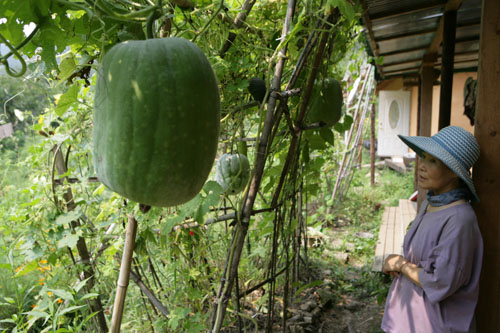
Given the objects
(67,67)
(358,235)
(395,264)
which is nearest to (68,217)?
(67,67)

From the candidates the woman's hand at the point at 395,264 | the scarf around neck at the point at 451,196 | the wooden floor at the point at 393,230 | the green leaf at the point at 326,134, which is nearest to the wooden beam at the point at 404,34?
the wooden floor at the point at 393,230

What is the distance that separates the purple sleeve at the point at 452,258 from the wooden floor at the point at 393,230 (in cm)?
194

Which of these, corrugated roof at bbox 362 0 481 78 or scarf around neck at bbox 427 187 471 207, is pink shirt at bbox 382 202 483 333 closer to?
scarf around neck at bbox 427 187 471 207

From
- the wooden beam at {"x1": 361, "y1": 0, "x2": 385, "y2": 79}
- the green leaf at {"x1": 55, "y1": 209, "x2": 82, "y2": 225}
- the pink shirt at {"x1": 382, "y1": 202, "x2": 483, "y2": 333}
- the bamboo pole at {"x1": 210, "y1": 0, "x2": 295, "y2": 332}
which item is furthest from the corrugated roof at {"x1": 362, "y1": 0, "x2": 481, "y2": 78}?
the green leaf at {"x1": 55, "y1": 209, "x2": 82, "y2": 225}

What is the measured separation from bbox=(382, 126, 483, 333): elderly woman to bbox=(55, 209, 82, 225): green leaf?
1.44 meters

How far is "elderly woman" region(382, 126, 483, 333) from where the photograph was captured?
147 cm

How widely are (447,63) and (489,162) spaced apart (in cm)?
130

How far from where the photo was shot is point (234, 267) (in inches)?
40.6

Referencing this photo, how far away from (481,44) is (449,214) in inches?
27.2

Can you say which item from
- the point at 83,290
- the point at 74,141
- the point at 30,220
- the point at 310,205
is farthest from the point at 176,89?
the point at 310,205

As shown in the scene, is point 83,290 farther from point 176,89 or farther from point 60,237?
point 176,89

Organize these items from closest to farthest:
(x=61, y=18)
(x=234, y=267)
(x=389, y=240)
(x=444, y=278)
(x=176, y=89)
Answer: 1. (x=176, y=89)
2. (x=61, y=18)
3. (x=234, y=267)
4. (x=444, y=278)
5. (x=389, y=240)

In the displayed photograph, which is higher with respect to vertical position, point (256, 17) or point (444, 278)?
point (256, 17)

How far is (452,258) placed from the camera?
146 cm
